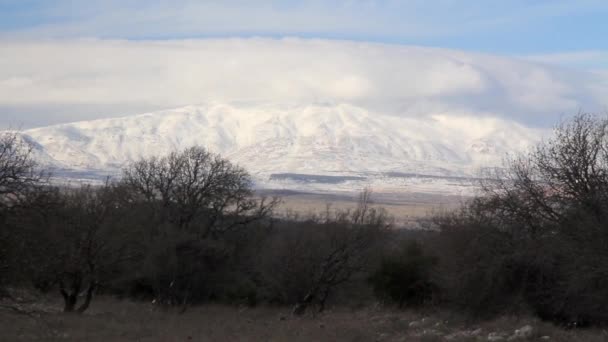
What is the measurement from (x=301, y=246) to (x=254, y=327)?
1197 cm

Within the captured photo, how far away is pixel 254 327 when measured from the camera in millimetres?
34344

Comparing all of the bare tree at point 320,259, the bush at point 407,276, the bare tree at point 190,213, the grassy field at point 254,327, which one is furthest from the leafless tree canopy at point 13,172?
the bush at point 407,276

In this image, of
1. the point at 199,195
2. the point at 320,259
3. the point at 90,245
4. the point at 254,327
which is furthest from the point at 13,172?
the point at 199,195

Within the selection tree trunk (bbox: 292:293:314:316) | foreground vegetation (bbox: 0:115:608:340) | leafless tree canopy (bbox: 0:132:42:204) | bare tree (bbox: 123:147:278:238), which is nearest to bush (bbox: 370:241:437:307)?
foreground vegetation (bbox: 0:115:608:340)

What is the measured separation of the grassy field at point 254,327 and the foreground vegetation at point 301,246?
741mm

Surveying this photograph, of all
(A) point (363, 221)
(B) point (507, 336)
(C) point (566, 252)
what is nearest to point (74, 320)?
(B) point (507, 336)

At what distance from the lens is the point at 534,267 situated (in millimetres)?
31859

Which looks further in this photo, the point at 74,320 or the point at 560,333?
the point at 74,320

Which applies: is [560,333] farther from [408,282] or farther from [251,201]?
[251,201]

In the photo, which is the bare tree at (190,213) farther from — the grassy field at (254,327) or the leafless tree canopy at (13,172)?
the leafless tree canopy at (13,172)

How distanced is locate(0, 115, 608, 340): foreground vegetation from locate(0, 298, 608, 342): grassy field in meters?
0.74

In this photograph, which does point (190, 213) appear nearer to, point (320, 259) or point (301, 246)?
point (301, 246)

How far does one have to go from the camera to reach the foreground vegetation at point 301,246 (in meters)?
22.6

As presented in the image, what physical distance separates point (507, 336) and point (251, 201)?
26.9 metres
